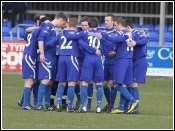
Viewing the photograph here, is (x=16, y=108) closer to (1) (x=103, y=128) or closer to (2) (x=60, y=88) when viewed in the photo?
(2) (x=60, y=88)

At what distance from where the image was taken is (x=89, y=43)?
15.4 meters

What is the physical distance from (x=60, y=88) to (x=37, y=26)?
1429 millimetres

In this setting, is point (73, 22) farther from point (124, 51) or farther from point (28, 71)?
point (28, 71)

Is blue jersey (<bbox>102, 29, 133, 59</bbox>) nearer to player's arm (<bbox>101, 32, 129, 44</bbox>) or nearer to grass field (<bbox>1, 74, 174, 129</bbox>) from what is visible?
player's arm (<bbox>101, 32, 129, 44</bbox>)

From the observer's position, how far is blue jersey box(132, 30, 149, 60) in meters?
15.8

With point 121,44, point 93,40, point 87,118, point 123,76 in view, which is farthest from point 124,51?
point 87,118

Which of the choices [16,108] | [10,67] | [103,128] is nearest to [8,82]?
[10,67]

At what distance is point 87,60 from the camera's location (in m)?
15.5

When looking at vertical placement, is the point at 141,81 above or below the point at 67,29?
below

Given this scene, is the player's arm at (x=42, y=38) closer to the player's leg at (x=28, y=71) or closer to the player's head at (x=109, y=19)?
the player's leg at (x=28, y=71)

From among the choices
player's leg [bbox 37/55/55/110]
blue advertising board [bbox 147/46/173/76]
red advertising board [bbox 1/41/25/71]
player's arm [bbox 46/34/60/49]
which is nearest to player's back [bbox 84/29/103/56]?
player's arm [bbox 46/34/60/49]

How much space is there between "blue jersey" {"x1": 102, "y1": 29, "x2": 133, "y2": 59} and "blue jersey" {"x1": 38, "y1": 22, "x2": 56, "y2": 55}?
3.33ft

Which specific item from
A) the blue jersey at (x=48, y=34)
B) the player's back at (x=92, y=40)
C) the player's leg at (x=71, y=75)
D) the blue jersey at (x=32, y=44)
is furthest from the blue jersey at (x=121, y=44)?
the blue jersey at (x=32, y=44)

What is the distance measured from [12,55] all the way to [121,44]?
457 inches
